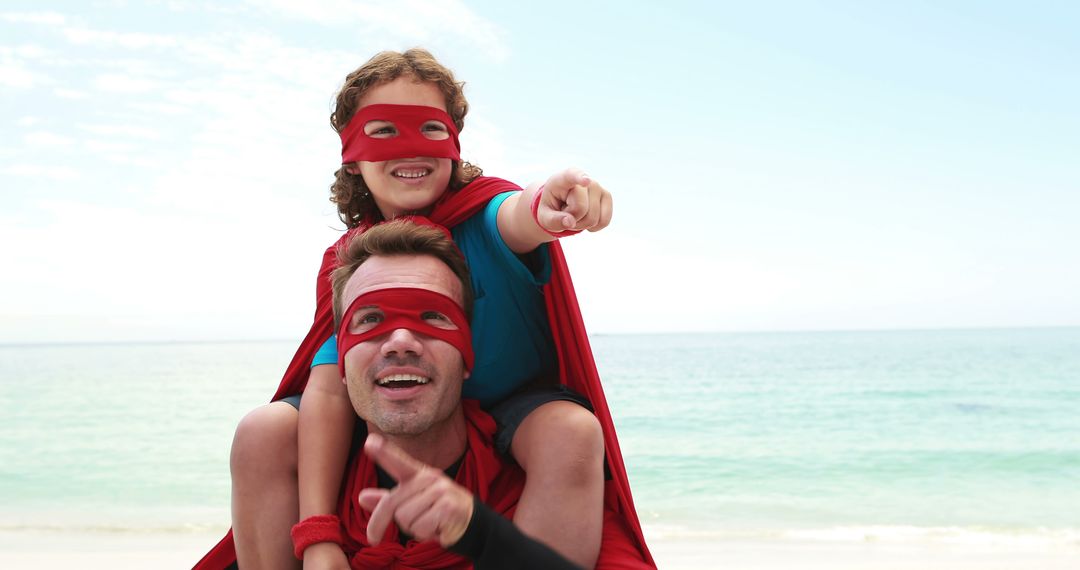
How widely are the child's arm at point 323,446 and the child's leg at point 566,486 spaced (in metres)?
0.49

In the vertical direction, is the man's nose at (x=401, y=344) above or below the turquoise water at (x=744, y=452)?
above

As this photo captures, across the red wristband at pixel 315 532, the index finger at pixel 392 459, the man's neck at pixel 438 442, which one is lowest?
the red wristband at pixel 315 532

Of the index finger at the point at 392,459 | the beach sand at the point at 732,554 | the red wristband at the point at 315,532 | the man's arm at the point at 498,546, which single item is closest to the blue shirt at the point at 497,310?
the red wristband at the point at 315,532

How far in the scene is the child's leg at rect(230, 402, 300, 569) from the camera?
91.8 inches

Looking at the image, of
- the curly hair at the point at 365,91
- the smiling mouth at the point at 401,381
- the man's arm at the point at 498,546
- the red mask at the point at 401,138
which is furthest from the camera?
the curly hair at the point at 365,91

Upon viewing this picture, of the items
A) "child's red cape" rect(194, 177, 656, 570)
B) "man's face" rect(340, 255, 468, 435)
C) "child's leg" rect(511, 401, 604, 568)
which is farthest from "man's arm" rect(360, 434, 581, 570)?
"child's red cape" rect(194, 177, 656, 570)

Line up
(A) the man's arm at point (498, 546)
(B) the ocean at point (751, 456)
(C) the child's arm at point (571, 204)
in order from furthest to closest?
(B) the ocean at point (751, 456), (C) the child's arm at point (571, 204), (A) the man's arm at point (498, 546)

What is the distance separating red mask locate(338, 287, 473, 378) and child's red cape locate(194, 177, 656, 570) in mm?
346

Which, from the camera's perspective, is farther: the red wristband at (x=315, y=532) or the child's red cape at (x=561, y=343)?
the child's red cape at (x=561, y=343)

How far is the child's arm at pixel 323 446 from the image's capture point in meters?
2.21

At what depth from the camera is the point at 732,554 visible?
6.09 meters

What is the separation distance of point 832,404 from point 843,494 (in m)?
9.85

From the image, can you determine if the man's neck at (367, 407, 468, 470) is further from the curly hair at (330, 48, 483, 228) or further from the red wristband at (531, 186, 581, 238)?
the curly hair at (330, 48, 483, 228)

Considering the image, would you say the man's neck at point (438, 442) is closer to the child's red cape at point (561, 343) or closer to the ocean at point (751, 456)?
the child's red cape at point (561, 343)
